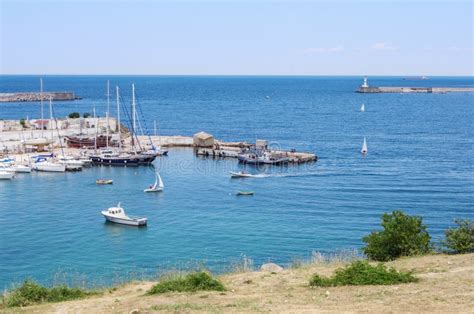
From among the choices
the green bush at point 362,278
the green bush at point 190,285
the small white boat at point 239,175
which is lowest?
the small white boat at point 239,175

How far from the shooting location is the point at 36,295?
2372 cm

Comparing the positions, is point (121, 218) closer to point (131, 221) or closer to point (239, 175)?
point (131, 221)

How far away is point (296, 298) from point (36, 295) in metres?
9.49

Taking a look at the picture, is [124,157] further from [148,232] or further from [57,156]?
[148,232]

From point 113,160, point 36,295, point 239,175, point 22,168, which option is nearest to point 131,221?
point 239,175

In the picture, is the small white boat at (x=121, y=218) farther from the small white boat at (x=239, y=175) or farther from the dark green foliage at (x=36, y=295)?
the dark green foliage at (x=36, y=295)

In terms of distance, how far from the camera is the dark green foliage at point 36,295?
23312 mm

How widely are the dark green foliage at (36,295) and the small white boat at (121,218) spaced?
94.0 feet

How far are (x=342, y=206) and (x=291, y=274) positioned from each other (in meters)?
34.5

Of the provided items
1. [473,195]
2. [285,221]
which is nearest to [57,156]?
[285,221]

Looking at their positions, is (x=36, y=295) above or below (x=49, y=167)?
above

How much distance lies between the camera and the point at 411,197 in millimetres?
64312

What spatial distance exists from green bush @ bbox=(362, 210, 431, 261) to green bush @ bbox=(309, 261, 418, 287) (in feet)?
19.5

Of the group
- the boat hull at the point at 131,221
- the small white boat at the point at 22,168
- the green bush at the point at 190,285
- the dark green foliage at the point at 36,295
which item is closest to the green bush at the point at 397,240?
the green bush at the point at 190,285
